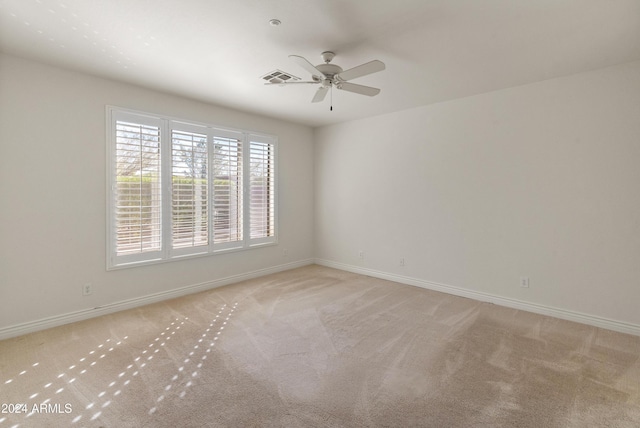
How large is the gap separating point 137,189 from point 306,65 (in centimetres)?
258

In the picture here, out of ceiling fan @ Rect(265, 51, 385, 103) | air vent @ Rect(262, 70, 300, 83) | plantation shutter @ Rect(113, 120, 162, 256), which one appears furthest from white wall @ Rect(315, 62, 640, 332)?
plantation shutter @ Rect(113, 120, 162, 256)

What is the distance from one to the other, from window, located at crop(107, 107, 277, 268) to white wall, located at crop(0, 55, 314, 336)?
15 centimetres

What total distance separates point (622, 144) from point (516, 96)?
45.7 inches

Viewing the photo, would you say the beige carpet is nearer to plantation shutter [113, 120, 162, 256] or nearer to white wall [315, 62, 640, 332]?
white wall [315, 62, 640, 332]

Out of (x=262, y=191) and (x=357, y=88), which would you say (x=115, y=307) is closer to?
(x=262, y=191)

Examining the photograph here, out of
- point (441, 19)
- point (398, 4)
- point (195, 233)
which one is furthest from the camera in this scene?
point (195, 233)

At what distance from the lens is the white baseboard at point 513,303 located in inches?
122

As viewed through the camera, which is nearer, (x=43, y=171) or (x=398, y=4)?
(x=398, y=4)

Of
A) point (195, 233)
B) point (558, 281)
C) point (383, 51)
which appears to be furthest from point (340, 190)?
point (558, 281)

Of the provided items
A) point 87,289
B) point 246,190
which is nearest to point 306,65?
point 246,190

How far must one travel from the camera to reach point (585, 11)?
2.19 m

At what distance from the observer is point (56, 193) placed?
3131 millimetres

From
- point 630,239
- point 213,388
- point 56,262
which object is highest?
point 630,239

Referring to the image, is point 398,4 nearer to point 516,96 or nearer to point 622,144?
point 516,96
